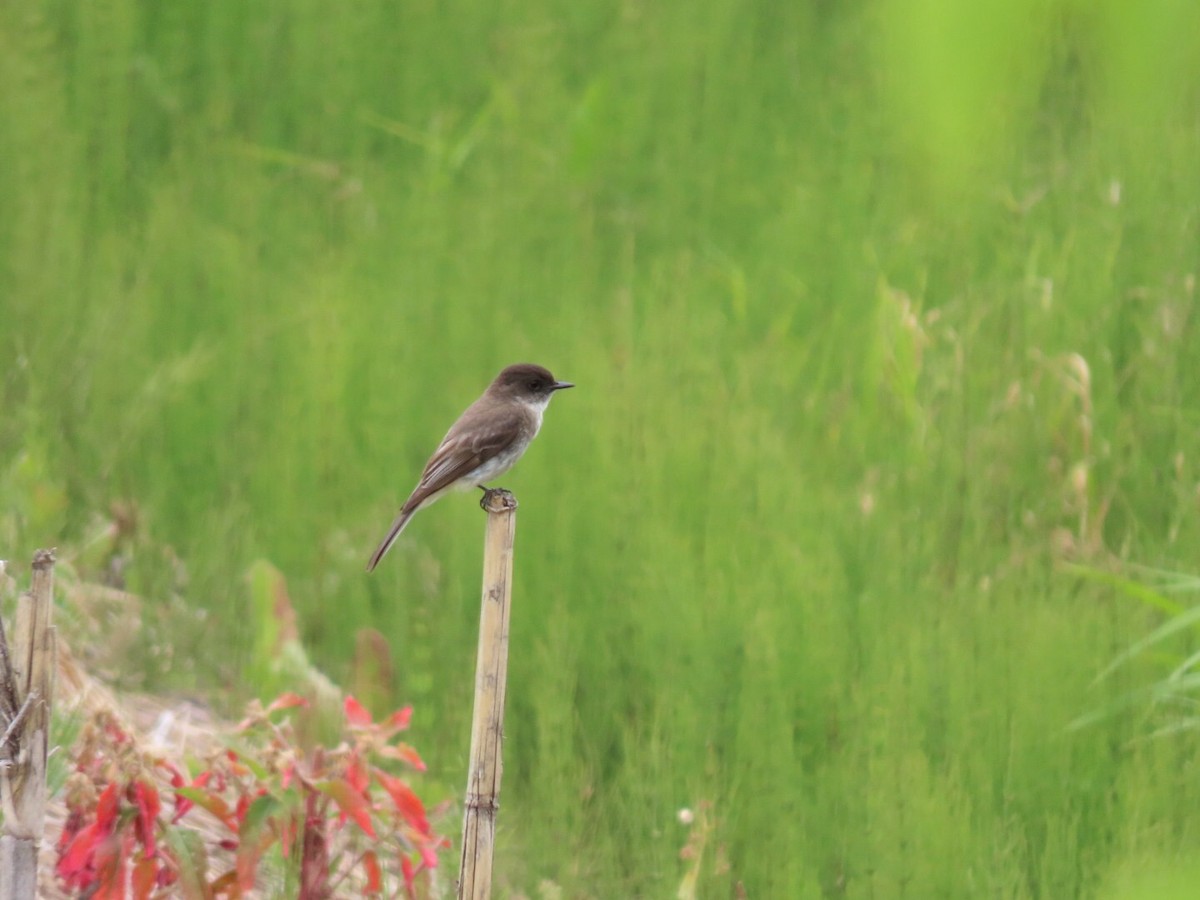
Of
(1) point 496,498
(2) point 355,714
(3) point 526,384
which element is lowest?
(2) point 355,714

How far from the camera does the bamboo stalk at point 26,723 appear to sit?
2.42 metres

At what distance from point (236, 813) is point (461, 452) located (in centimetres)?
191

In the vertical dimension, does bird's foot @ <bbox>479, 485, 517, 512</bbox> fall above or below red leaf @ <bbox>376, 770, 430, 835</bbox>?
above

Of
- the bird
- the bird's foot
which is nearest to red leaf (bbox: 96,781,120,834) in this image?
the bird's foot

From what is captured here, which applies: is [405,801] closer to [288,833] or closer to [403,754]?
[403,754]

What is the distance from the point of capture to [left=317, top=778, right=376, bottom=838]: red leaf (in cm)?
320

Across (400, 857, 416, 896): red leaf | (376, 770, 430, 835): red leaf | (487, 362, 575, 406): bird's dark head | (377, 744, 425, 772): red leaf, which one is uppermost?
(487, 362, 575, 406): bird's dark head

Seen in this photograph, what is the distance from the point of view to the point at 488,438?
509 centimetres

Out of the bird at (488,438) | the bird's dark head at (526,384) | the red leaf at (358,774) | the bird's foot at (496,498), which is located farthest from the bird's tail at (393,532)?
the red leaf at (358,774)

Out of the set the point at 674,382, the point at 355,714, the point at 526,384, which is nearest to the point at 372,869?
the point at 355,714

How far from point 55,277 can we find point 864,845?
11.9ft

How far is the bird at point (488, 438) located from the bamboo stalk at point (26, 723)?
7.76 ft

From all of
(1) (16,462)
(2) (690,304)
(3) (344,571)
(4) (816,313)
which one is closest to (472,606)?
(3) (344,571)

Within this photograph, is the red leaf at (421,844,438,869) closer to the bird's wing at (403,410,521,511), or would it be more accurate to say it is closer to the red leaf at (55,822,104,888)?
the red leaf at (55,822,104,888)
